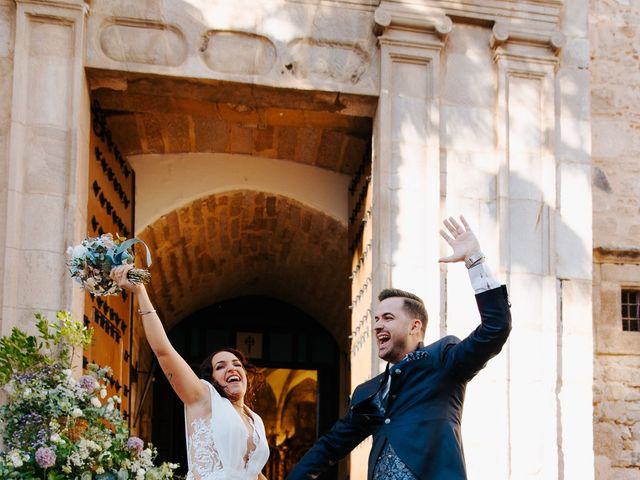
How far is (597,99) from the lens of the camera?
11.0m

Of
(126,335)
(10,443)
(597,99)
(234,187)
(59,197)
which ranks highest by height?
(597,99)

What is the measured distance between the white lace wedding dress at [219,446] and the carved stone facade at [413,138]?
262cm

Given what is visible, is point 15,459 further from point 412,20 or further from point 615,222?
point 615,222

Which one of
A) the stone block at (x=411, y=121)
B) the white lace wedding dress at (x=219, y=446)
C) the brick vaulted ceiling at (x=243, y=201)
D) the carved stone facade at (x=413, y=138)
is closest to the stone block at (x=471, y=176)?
the carved stone facade at (x=413, y=138)

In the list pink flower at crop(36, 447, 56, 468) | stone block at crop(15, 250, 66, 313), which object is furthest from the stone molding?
pink flower at crop(36, 447, 56, 468)

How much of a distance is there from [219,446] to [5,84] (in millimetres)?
3834

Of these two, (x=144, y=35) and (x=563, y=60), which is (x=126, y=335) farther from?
(x=563, y=60)

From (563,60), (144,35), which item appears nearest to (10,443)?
(144,35)

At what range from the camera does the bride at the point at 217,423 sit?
5.99 m

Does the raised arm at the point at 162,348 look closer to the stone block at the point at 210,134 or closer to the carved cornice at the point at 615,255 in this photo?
the stone block at the point at 210,134

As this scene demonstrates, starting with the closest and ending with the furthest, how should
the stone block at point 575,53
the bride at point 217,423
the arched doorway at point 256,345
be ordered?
the bride at point 217,423 → the stone block at point 575,53 → the arched doorway at point 256,345

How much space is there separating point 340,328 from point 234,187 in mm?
2646

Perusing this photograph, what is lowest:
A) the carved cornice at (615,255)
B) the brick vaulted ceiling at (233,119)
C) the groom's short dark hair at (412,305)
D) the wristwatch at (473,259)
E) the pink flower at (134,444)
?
the pink flower at (134,444)

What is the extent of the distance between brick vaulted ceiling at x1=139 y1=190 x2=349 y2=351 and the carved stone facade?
4.89ft
